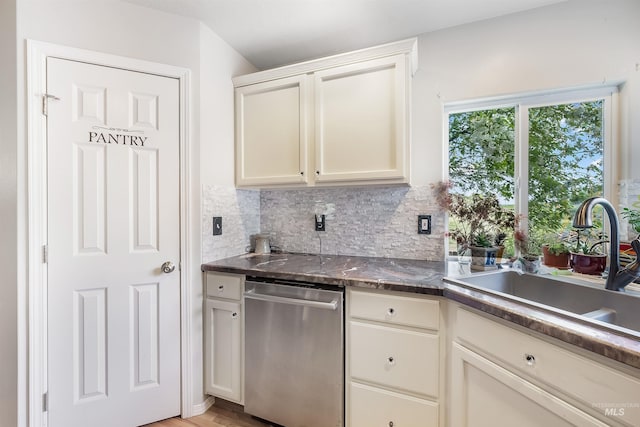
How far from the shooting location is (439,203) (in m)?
1.79

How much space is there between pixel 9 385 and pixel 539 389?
7.42 feet

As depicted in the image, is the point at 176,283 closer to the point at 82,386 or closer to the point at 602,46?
the point at 82,386

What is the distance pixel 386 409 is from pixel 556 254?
123cm

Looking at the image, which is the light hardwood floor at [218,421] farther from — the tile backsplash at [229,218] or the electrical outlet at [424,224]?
the electrical outlet at [424,224]

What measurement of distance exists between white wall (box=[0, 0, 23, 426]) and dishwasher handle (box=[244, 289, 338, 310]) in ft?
3.59

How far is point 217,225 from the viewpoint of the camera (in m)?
1.86

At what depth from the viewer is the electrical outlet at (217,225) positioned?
6.02 ft

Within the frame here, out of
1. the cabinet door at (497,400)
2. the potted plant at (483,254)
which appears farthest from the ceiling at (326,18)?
the cabinet door at (497,400)

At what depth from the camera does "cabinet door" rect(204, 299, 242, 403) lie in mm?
1640

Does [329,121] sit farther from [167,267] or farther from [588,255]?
[588,255]

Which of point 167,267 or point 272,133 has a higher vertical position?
point 272,133

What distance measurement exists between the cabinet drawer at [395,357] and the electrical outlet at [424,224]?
752 mm
